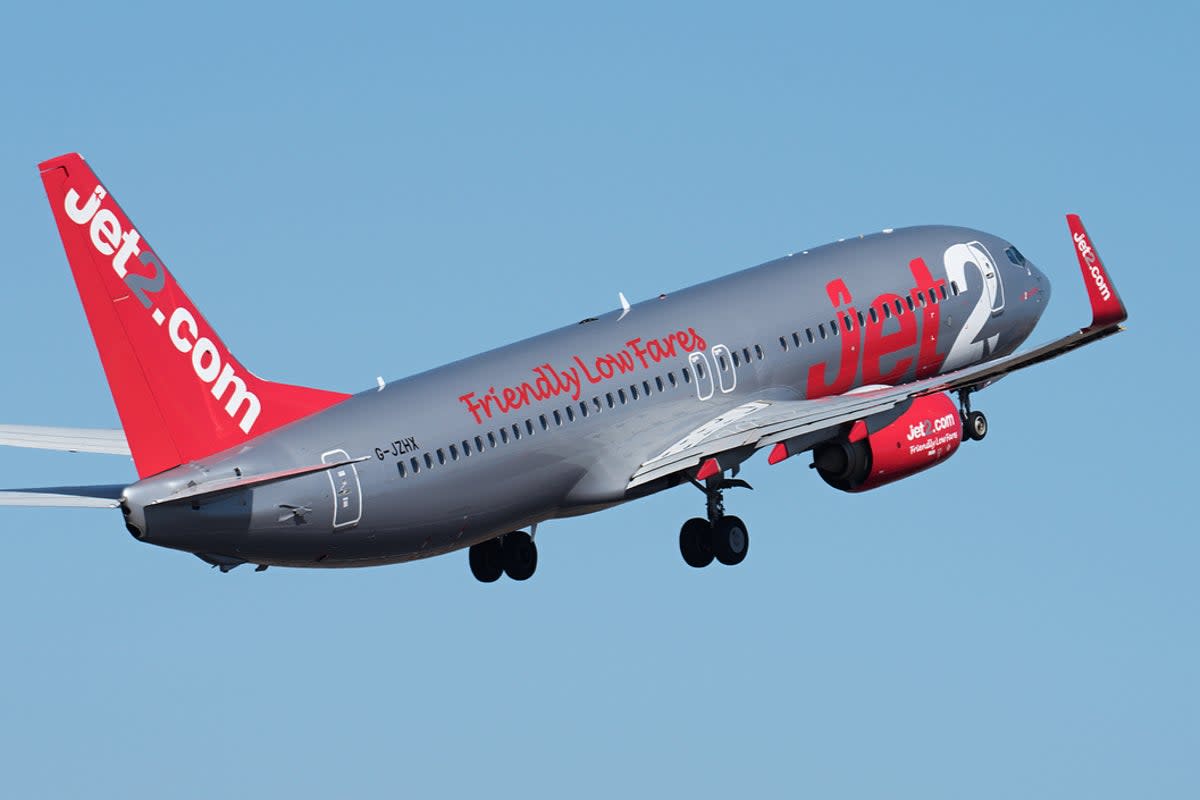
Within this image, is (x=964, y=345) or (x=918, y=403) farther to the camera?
(x=964, y=345)

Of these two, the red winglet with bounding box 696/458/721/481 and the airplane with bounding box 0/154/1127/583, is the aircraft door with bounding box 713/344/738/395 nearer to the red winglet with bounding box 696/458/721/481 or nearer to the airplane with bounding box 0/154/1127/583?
the airplane with bounding box 0/154/1127/583

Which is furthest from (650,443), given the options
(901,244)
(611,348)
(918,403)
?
(901,244)

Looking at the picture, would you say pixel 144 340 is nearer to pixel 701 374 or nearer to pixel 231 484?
pixel 231 484

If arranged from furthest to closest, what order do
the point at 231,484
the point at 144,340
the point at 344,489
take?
the point at 344,489 < the point at 231,484 < the point at 144,340

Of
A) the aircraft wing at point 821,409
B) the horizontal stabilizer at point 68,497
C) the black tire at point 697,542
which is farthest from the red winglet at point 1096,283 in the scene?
the horizontal stabilizer at point 68,497

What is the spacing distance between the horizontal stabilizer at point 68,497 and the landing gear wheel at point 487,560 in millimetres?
12406

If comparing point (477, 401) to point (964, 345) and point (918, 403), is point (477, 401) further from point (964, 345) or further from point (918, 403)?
point (964, 345)

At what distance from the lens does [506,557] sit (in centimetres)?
6538

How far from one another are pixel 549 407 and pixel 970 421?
12719 millimetres

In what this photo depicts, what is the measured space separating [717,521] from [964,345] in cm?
1071

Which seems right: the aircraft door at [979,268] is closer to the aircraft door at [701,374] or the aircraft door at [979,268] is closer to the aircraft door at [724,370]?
the aircraft door at [724,370]

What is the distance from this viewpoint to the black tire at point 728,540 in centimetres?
6419

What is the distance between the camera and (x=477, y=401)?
195ft

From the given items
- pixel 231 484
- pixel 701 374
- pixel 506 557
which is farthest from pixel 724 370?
pixel 231 484
